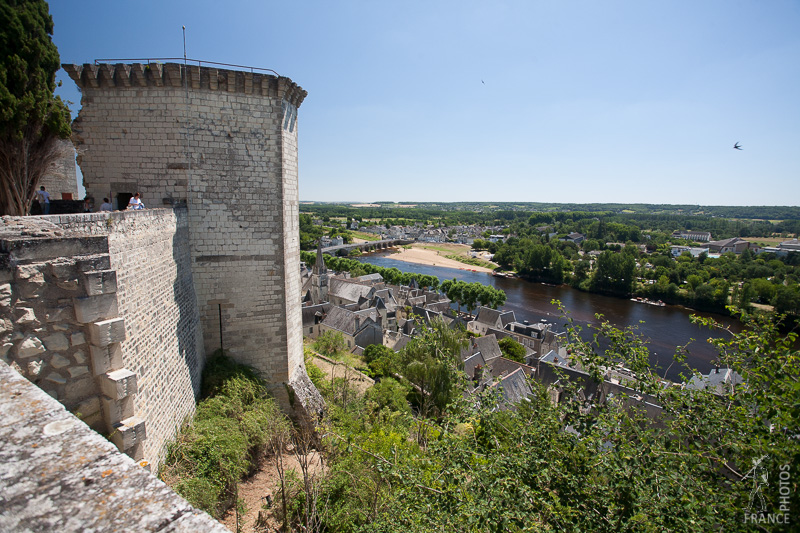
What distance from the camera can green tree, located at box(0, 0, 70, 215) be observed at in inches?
317

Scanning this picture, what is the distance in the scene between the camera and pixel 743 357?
13.5 ft

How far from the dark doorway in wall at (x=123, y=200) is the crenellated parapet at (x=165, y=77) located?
6.89 ft

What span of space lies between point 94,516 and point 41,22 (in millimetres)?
11622

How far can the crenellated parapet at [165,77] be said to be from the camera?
779cm

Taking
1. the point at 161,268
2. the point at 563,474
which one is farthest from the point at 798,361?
the point at 161,268

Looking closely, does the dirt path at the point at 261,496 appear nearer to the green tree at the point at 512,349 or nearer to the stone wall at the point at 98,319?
the stone wall at the point at 98,319

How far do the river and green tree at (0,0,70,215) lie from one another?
30.3 m

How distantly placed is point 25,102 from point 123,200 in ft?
9.77

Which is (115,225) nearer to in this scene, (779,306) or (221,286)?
(221,286)

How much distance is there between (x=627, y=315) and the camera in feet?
159

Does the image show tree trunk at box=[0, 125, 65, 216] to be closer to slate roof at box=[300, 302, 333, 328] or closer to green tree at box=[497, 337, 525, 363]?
slate roof at box=[300, 302, 333, 328]

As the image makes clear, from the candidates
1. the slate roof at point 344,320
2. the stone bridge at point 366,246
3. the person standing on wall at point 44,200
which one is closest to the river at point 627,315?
the slate roof at point 344,320

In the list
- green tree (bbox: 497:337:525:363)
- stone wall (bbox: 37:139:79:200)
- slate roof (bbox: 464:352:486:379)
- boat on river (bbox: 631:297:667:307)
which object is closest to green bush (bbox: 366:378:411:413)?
slate roof (bbox: 464:352:486:379)

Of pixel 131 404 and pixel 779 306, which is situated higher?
pixel 131 404
